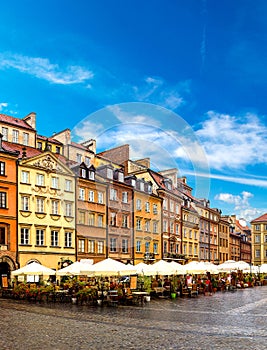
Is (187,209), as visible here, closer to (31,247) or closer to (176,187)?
(176,187)

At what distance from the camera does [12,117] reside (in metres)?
51.4

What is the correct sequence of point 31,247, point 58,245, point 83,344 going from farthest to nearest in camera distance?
1. point 58,245
2. point 31,247
3. point 83,344

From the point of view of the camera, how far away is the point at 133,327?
17453 millimetres

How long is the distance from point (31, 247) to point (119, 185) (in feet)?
47.8

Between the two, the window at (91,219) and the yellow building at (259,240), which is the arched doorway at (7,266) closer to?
the window at (91,219)

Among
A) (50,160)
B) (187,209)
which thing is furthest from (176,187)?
(50,160)

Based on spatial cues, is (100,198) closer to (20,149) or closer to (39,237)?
(39,237)

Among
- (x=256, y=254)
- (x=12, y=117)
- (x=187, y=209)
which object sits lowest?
(x=256, y=254)

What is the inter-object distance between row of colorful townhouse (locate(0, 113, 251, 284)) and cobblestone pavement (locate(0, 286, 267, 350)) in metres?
11.5

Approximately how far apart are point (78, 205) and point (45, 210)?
4.55 m

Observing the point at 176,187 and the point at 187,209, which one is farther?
the point at 187,209

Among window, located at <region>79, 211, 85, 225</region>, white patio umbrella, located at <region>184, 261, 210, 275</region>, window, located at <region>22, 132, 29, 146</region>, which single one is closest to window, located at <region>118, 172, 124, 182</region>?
window, located at <region>79, 211, 85, 225</region>

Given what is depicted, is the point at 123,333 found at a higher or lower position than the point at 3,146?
lower

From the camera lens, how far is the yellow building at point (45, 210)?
43.8 metres
